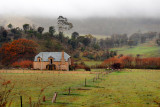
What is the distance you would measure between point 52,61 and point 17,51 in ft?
76.6

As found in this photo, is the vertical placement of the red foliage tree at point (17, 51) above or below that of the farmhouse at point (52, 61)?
above

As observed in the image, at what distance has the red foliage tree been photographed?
92.6 m

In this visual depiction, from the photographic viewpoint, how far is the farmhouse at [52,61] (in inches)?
3056

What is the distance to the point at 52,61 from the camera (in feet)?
262

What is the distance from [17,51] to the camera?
93688 millimetres

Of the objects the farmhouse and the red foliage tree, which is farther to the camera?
the red foliage tree

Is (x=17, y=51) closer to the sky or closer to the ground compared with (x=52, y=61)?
closer to the sky

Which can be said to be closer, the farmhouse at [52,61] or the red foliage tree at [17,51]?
the farmhouse at [52,61]

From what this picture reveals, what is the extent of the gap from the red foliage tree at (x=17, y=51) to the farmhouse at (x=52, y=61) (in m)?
17.5

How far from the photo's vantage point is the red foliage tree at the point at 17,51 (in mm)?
92625

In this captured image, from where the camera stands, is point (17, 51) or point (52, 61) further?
point (17, 51)

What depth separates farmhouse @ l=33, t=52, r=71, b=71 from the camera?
77625mm

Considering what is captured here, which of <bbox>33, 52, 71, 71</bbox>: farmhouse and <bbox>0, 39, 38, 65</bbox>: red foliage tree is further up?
<bbox>0, 39, 38, 65</bbox>: red foliage tree

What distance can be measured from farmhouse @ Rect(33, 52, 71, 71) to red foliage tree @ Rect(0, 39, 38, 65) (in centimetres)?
1746
